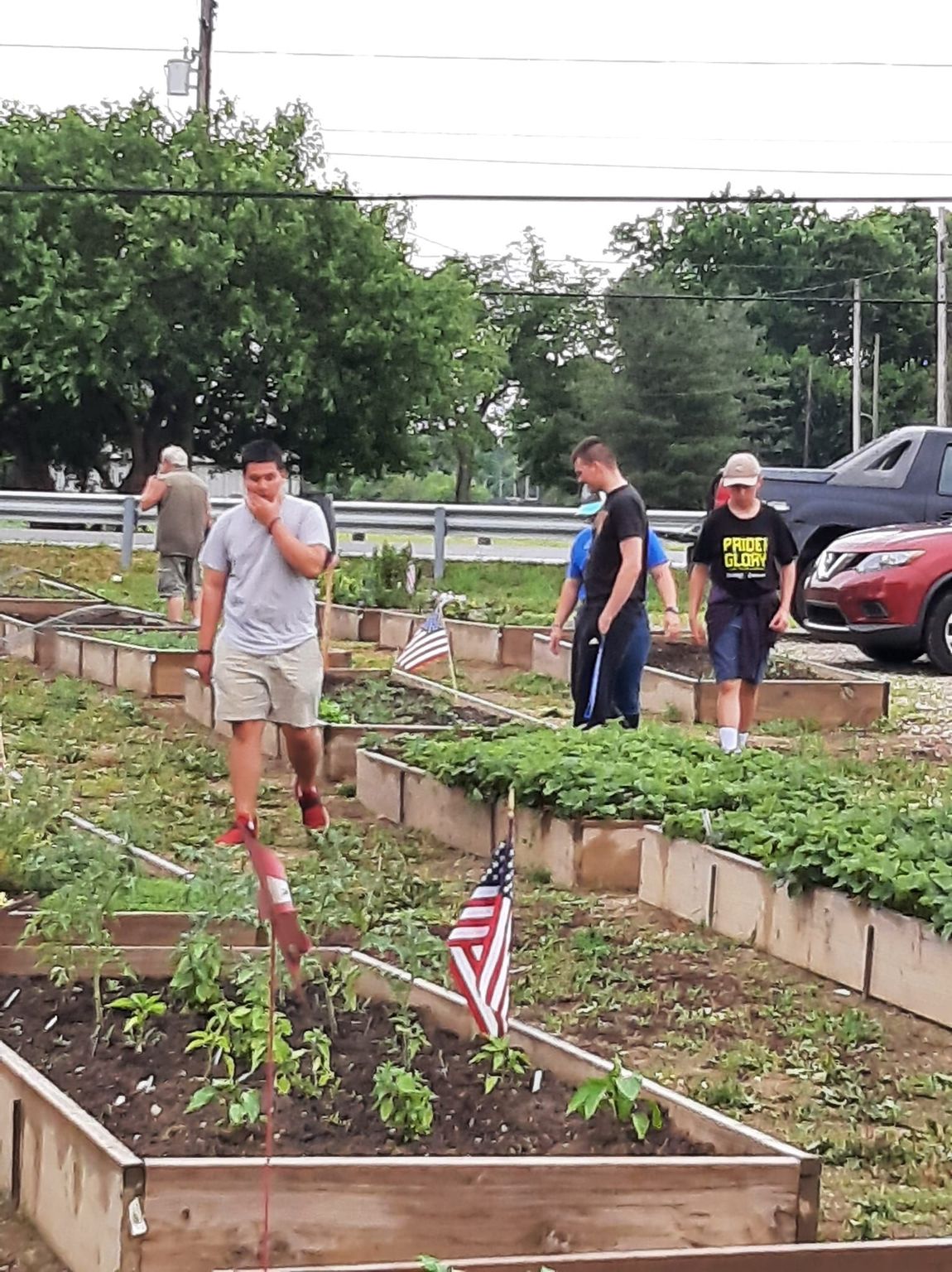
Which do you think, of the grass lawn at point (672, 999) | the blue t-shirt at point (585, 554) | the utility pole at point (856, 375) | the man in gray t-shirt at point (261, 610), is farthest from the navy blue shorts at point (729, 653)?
the utility pole at point (856, 375)

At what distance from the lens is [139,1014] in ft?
16.1

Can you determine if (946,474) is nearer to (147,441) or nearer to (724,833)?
(724,833)

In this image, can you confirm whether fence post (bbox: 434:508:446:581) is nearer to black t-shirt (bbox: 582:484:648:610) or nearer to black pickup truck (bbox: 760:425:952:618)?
black pickup truck (bbox: 760:425:952:618)

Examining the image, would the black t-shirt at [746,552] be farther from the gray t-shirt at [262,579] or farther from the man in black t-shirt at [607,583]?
the gray t-shirt at [262,579]

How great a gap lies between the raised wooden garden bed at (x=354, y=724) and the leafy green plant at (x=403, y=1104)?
16.9 ft

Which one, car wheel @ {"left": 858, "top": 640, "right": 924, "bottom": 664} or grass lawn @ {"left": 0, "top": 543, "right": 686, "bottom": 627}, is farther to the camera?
grass lawn @ {"left": 0, "top": 543, "right": 686, "bottom": 627}

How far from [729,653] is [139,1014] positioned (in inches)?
221

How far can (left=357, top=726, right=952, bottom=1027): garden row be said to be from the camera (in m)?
6.14

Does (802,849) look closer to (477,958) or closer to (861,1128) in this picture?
(861,1128)

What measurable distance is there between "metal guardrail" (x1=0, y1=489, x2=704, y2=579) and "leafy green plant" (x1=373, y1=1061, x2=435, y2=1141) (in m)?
18.5

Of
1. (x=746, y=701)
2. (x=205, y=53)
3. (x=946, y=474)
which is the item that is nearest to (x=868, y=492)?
(x=946, y=474)

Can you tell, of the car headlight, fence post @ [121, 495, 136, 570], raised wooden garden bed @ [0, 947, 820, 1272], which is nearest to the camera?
raised wooden garden bed @ [0, 947, 820, 1272]

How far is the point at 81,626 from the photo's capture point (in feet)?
50.5

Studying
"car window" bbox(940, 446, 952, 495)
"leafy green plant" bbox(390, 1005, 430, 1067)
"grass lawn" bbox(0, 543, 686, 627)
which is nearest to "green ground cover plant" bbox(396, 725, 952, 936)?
"leafy green plant" bbox(390, 1005, 430, 1067)
